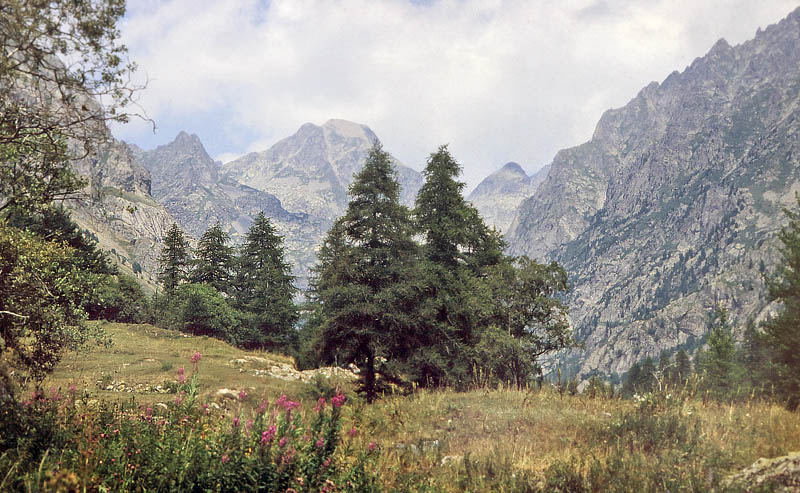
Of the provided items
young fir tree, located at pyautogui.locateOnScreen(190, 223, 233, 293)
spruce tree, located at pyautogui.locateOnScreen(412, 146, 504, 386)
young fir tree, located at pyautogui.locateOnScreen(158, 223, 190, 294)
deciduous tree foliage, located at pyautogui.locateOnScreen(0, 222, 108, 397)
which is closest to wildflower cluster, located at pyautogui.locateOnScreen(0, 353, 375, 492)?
deciduous tree foliage, located at pyautogui.locateOnScreen(0, 222, 108, 397)

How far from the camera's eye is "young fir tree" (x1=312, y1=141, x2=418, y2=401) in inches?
676

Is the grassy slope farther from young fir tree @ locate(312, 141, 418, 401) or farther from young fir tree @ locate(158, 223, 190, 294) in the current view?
young fir tree @ locate(158, 223, 190, 294)

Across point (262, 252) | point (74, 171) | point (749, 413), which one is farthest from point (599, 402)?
point (262, 252)

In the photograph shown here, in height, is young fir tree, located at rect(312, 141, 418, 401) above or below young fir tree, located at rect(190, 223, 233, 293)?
below

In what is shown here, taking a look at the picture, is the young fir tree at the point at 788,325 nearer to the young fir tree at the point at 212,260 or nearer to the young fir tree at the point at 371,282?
the young fir tree at the point at 371,282

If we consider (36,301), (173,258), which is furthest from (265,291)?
(36,301)

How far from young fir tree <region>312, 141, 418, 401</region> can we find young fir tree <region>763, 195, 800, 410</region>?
13037 mm

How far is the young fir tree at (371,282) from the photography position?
17172 mm

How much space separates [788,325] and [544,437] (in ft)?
44.9

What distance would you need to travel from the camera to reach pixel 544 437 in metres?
9.30

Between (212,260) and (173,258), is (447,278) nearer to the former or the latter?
(212,260)

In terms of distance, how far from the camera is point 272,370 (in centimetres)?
2256

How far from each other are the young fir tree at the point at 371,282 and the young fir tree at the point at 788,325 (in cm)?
1304

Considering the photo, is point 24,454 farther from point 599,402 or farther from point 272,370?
point 272,370
